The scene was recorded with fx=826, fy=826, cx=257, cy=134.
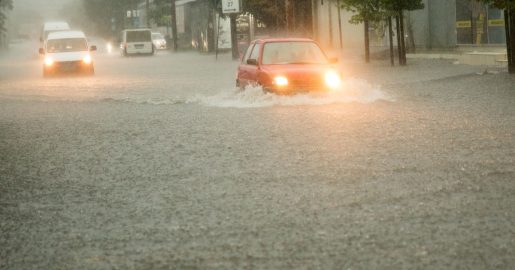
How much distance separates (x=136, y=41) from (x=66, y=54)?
27.4m

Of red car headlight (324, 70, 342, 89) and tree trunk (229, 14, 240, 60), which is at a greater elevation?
tree trunk (229, 14, 240, 60)

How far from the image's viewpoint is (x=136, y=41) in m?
59.8

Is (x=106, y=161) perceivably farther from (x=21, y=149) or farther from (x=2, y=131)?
(x=2, y=131)

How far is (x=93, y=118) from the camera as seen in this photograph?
1608 centimetres

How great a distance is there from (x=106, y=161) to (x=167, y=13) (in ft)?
255

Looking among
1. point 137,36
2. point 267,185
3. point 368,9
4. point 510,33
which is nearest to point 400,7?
point 368,9

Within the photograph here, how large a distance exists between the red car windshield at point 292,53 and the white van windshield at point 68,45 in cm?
1769

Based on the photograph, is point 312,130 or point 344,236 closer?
point 344,236

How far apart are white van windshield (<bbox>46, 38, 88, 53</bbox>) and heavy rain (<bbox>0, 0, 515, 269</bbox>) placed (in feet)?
31.3

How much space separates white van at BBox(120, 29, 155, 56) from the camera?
195ft

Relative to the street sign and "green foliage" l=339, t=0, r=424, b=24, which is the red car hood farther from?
the street sign

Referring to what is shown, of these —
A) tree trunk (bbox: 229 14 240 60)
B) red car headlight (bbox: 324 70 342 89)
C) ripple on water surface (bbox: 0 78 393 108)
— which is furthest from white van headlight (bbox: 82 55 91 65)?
red car headlight (bbox: 324 70 342 89)

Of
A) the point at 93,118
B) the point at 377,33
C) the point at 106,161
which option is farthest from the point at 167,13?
the point at 106,161

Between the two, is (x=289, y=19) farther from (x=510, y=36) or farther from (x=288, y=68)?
(x=288, y=68)
